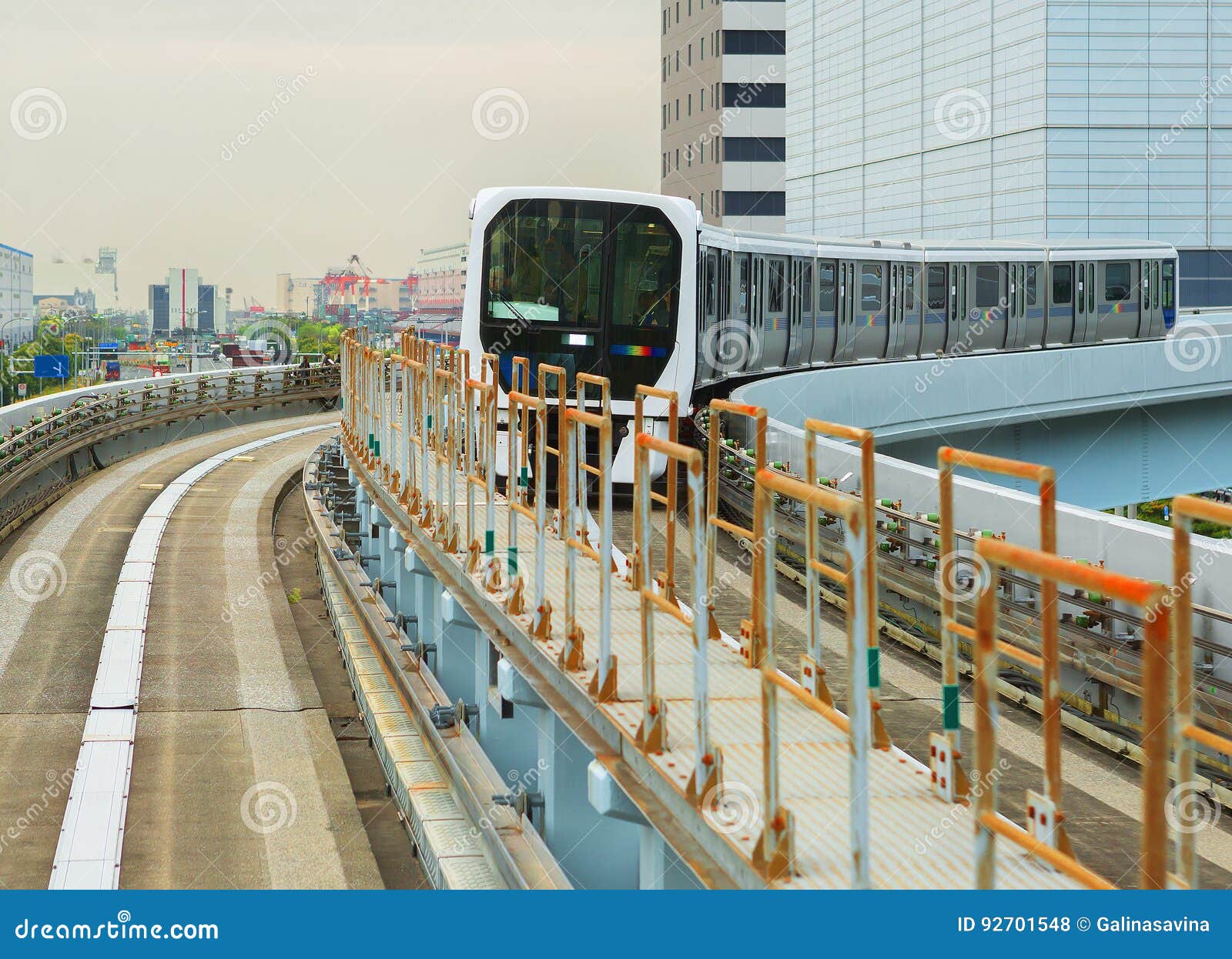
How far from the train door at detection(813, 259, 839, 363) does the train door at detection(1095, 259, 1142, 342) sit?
32.0 feet

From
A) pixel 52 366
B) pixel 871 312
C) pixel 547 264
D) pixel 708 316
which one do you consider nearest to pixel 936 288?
pixel 871 312

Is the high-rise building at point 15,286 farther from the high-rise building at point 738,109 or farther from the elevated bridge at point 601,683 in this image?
the elevated bridge at point 601,683

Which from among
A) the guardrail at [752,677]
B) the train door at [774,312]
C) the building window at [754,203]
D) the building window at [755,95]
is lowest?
the guardrail at [752,677]

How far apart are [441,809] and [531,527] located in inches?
93.5

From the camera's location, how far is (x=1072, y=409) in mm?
24000

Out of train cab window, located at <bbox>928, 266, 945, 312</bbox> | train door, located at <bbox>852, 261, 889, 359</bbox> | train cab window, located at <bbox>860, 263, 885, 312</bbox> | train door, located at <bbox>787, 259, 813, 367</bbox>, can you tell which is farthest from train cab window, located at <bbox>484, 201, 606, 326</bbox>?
train cab window, located at <bbox>928, 266, 945, 312</bbox>

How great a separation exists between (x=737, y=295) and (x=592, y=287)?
501 cm

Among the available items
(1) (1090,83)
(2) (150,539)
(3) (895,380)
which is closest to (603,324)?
(3) (895,380)

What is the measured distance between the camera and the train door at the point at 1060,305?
3155cm

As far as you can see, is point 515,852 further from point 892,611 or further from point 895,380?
point 895,380

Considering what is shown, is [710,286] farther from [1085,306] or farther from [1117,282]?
[1117,282]

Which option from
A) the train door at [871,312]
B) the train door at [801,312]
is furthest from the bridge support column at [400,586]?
the train door at [871,312]

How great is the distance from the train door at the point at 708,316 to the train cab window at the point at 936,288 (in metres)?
10.2

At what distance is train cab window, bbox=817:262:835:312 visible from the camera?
82.4ft
